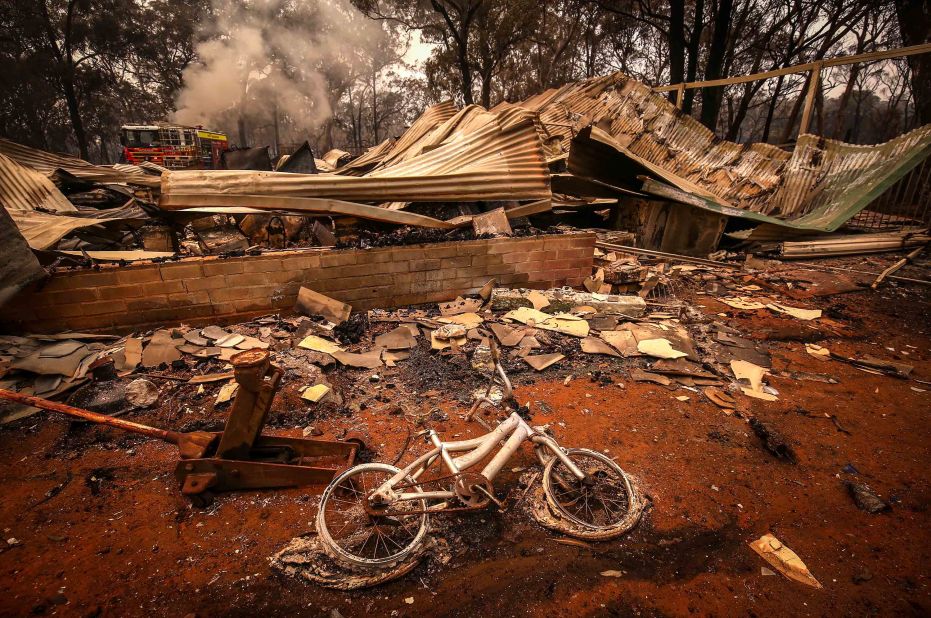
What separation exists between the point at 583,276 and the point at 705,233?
3483 mm

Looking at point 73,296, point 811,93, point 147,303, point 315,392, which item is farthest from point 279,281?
point 811,93

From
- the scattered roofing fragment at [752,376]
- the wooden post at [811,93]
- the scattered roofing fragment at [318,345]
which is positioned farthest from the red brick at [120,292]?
the wooden post at [811,93]

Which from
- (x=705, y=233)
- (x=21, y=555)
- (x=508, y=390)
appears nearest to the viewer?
(x=21, y=555)

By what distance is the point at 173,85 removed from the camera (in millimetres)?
27312

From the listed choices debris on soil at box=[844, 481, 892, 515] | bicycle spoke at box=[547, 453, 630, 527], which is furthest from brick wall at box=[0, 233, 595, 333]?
debris on soil at box=[844, 481, 892, 515]

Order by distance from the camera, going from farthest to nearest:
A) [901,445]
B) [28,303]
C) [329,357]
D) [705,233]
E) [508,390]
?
[705,233], [329,357], [28,303], [901,445], [508,390]

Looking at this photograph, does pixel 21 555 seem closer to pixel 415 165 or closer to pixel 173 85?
pixel 415 165

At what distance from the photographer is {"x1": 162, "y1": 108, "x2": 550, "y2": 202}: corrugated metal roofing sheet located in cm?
397

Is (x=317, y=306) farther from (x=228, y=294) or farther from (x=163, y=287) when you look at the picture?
(x=163, y=287)

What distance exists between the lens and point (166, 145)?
1961 cm

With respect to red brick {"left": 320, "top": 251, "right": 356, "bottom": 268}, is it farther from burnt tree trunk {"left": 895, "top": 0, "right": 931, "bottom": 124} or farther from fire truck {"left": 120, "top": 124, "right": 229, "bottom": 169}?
fire truck {"left": 120, "top": 124, "right": 229, "bottom": 169}

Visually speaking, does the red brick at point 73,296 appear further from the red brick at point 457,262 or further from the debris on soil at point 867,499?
the debris on soil at point 867,499

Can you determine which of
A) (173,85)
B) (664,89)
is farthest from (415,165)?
(173,85)

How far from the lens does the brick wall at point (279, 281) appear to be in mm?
3643
